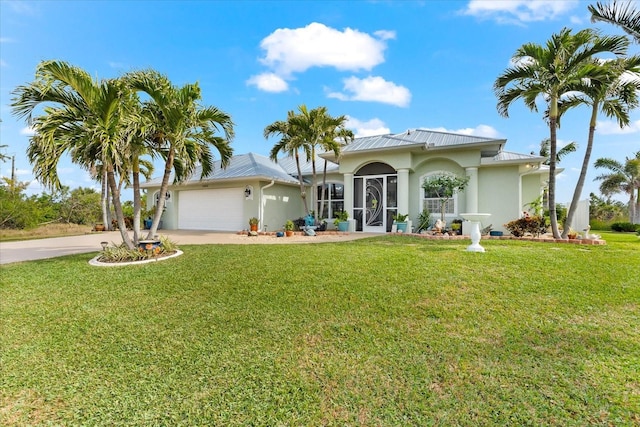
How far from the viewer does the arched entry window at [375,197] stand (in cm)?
1495

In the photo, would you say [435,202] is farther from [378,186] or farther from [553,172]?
[553,172]

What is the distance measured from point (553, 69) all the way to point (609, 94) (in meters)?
2.42

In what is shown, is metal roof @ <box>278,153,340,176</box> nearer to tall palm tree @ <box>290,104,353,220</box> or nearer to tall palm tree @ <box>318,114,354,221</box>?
tall palm tree @ <box>318,114,354,221</box>

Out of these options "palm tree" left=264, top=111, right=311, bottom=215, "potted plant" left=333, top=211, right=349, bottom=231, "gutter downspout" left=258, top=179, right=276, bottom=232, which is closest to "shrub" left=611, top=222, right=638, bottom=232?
"potted plant" left=333, top=211, right=349, bottom=231

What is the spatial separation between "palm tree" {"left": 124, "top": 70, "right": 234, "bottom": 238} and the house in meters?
4.56

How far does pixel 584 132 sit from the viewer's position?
11617 mm

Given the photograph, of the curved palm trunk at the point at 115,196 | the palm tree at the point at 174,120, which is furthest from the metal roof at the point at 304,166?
the curved palm trunk at the point at 115,196

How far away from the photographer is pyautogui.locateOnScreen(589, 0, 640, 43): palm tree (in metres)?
8.42

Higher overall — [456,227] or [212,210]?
[212,210]

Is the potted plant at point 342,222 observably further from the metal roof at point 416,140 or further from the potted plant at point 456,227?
the potted plant at point 456,227

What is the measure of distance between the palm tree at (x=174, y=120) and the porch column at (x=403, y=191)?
8.23 m

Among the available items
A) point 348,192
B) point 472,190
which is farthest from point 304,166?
point 472,190

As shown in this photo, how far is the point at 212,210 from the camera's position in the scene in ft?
61.0

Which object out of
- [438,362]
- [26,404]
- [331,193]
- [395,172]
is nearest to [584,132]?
[395,172]
